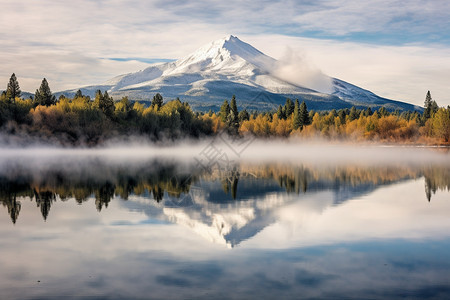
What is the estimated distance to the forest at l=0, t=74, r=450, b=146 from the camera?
10606cm

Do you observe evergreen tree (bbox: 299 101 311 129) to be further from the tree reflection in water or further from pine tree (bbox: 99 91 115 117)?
the tree reflection in water

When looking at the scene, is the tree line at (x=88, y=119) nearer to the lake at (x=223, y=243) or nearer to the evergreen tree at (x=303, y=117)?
the evergreen tree at (x=303, y=117)

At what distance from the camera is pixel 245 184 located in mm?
33688

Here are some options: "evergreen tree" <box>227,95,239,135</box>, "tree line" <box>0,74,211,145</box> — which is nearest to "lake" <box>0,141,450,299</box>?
"tree line" <box>0,74,211,145</box>

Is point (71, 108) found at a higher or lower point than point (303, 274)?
higher

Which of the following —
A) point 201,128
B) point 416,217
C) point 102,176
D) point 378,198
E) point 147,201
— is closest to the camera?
point 416,217

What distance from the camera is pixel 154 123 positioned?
120m

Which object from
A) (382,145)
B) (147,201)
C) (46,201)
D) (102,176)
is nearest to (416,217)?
(147,201)

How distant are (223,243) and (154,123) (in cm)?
10605

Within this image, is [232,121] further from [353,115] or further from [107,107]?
[353,115]

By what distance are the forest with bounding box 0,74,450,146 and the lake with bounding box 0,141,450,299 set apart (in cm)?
7987

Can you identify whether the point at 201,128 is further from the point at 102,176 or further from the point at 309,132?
the point at 102,176

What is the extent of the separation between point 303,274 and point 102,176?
29.1m

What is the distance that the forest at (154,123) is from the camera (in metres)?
106
